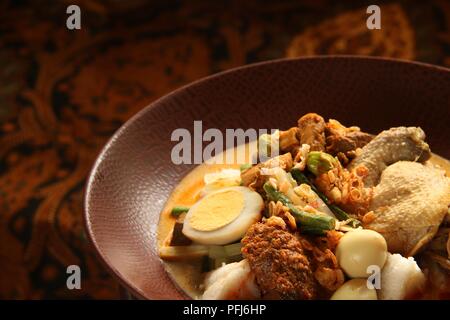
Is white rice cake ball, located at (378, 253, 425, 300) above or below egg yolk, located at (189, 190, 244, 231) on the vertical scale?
below

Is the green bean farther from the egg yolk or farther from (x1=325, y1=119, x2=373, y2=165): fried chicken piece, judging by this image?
(x1=325, y1=119, x2=373, y2=165): fried chicken piece

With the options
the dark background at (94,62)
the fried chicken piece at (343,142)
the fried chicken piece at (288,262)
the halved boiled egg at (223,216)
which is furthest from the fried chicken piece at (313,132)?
the dark background at (94,62)

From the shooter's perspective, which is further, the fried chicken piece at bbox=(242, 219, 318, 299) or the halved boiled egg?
the halved boiled egg

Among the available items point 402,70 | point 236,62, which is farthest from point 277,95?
point 236,62

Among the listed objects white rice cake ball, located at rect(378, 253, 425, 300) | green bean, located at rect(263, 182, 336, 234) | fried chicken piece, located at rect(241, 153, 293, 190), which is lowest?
white rice cake ball, located at rect(378, 253, 425, 300)
